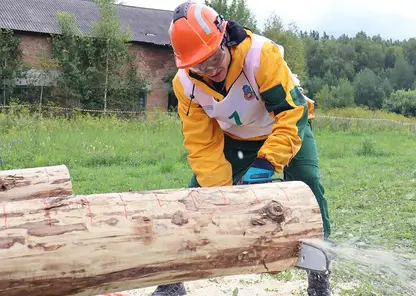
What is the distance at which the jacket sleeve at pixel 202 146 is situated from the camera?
3.14 metres

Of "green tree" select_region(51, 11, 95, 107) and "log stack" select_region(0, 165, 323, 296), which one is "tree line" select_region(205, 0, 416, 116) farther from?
"log stack" select_region(0, 165, 323, 296)

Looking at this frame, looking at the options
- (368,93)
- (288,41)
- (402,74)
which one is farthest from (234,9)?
(402,74)

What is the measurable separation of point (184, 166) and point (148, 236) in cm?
674

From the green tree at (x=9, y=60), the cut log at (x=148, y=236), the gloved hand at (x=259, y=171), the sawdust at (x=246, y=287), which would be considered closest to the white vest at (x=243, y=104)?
the gloved hand at (x=259, y=171)

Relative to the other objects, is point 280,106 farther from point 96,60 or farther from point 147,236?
point 96,60

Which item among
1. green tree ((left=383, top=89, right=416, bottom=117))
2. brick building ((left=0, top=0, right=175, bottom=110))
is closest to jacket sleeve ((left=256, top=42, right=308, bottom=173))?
brick building ((left=0, top=0, right=175, bottom=110))

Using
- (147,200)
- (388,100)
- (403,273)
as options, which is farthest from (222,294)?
(388,100)

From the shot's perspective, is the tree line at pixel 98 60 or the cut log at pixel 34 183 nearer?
the cut log at pixel 34 183

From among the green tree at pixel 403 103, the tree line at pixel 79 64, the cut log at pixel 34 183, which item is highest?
the cut log at pixel 34 183

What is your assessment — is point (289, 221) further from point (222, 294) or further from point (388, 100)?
point (388, 100)

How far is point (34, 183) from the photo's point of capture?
2949 millimetres

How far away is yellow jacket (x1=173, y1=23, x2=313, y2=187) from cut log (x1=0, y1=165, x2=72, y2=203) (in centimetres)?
75

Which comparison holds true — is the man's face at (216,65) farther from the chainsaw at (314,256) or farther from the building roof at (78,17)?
the building roof at (78,17)

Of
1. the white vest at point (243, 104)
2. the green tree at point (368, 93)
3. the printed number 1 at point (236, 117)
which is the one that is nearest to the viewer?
the white vest at point (243, 104)
